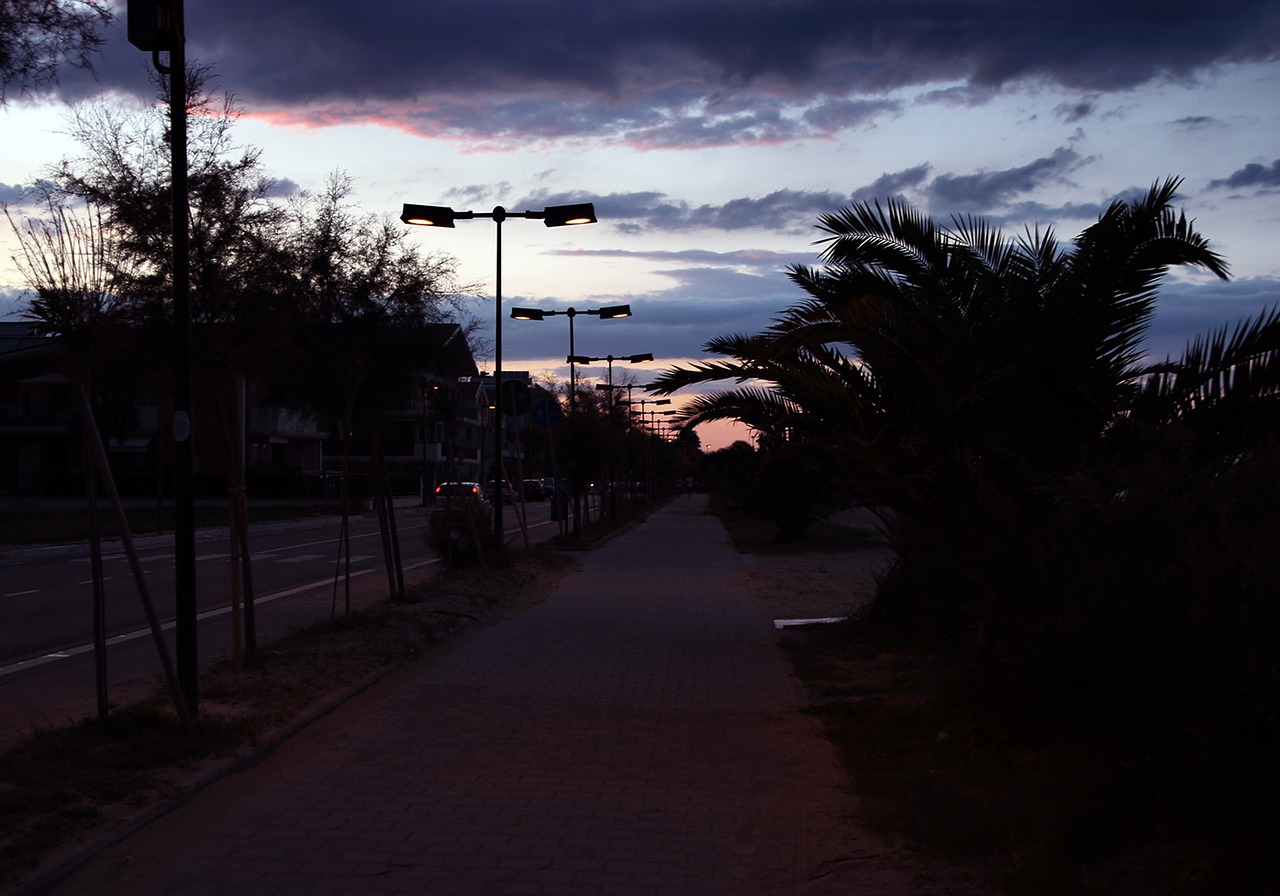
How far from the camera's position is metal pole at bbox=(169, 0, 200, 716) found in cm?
738

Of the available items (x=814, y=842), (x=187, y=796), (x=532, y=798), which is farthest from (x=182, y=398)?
(x=814, y=842)

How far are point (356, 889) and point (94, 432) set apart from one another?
3.21 m

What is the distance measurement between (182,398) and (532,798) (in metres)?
3.45

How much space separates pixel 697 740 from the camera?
25.1 ft

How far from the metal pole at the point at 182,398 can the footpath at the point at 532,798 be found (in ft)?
2.89

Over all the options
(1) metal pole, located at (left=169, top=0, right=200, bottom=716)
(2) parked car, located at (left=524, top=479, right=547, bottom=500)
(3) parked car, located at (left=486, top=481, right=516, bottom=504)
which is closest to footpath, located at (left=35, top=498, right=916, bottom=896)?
(1) metal pole, located at (left=169, top=0, right=200, bottom=716)

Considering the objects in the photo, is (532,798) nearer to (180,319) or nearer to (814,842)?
(814,842)

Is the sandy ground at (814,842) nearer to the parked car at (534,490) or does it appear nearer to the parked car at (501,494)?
the parked car at (501,494)

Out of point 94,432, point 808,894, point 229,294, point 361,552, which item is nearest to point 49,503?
point 361,552

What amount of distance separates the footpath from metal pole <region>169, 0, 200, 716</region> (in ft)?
2.89

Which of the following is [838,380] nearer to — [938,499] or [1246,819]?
[938,499]

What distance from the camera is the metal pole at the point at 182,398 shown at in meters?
7.38

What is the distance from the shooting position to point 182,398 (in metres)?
7.52

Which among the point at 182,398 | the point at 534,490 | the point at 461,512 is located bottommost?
the point at 534,490
